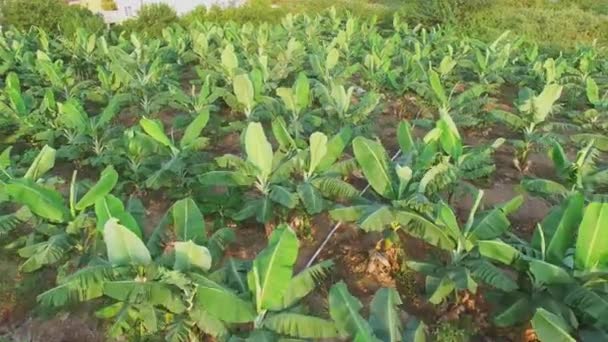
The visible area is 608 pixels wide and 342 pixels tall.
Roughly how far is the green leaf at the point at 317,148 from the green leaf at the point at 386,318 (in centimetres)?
205

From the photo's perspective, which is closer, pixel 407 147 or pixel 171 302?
pixel 171 302

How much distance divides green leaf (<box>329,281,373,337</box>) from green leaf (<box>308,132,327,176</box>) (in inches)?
81.2

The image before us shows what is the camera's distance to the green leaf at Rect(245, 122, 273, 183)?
5.21 m

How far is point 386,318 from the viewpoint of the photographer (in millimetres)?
3561

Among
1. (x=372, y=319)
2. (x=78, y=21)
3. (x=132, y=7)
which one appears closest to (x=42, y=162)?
(x=372, y=319)

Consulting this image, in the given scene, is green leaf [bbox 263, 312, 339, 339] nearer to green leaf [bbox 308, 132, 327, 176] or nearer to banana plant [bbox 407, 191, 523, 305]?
banana plant [bbox 407, 191, 523, 305]

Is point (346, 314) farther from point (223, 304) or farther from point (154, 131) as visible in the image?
point (154, 131)

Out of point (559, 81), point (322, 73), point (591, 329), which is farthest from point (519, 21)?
point (591, 329)

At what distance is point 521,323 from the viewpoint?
4.25 meters

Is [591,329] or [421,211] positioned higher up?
[421,211]

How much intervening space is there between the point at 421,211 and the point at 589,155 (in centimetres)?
264

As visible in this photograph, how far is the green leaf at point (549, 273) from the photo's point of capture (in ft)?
12.3

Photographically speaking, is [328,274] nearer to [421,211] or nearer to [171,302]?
[421,211]

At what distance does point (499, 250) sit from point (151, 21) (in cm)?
1792
